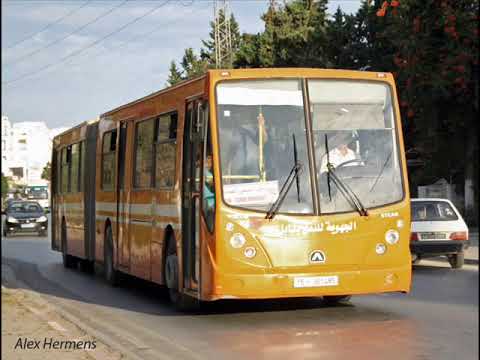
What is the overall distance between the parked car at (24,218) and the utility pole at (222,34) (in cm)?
2789

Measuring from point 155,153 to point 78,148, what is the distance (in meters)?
6.51

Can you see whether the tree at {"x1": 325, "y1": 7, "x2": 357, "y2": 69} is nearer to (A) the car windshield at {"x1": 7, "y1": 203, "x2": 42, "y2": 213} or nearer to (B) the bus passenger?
(A) the car windshield at {"x1": 7, "y1": 203, "x2": 42, "y2": 213}

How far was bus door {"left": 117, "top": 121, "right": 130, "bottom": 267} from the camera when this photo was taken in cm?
1595

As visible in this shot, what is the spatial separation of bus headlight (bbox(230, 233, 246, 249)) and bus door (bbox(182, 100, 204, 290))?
27.4 inches

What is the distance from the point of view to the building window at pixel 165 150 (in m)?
13.4

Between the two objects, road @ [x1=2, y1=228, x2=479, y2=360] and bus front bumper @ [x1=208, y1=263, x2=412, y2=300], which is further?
bus front bumper @ [x1=208, y1=263, x2=412, y2=300]

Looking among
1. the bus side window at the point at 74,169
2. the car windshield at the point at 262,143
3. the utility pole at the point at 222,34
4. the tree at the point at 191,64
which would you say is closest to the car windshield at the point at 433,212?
the bus side window at the point at 74,169

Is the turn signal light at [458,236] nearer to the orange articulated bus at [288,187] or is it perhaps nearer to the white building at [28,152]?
the white building at [28,152]

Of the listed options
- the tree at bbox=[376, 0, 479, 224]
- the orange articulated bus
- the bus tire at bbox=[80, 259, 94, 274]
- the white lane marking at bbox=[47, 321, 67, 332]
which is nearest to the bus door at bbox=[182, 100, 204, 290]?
the orange articulated bus

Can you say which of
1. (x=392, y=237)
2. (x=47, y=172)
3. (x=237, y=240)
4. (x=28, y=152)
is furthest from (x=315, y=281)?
(x=47, y=172)

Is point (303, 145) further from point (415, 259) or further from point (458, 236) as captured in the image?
A: point (415, 259)

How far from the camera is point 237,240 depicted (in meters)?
11.4

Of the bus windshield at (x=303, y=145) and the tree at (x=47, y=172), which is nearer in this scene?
the bus windshield at (x=303, y=145)

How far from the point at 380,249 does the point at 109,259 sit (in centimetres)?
712
